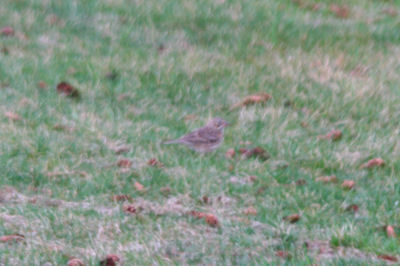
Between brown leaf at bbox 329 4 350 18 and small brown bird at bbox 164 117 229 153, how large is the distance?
5.39 metres

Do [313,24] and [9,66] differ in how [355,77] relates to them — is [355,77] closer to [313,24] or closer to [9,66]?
[313,24]

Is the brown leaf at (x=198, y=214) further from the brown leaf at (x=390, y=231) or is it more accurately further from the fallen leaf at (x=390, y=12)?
the fallen leaf at (x=390, y=12)

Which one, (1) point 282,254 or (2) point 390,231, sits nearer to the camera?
(1) point 282,254

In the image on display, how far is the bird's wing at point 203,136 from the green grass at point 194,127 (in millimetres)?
146

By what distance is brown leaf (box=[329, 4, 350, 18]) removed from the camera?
470 inches

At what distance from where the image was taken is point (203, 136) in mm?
6773

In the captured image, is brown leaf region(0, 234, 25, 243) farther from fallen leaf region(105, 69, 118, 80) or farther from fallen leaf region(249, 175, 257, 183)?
fallen leaf region(105, 69, 118, 80)

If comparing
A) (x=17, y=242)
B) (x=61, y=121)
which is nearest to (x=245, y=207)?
(x=17, y=242)

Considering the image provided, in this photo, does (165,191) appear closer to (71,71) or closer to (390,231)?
(390,231)

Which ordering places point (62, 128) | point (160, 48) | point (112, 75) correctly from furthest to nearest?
point (160, 48) → point (112, 75) → point (62, 128)

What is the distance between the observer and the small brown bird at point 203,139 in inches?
268

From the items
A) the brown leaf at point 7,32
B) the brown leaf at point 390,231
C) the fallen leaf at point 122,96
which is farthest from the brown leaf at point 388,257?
the brown leaf at point 7,32

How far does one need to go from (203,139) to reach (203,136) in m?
0.03

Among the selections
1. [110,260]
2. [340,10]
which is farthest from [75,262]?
[340,10]
